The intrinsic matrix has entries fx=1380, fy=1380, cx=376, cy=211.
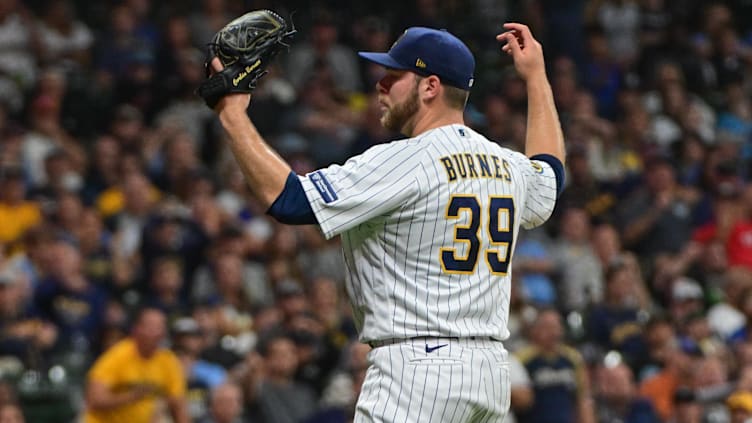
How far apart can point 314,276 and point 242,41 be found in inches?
280

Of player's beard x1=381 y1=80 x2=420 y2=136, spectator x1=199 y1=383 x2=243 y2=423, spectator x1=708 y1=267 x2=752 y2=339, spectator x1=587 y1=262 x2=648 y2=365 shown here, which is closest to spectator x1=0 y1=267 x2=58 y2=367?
spectator x1=199 y1=383 x2=243 y2=423

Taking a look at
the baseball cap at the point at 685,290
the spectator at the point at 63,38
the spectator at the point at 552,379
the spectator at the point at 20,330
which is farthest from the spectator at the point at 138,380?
the baseball cap at the point at 685,290

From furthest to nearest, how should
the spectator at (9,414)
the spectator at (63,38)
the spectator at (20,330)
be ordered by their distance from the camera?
the spectator at (63,38) < the spectator at (20,330) < the spectator at (9,414)

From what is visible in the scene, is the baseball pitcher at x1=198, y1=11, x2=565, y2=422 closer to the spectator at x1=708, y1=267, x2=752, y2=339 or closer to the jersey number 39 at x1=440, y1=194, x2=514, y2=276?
the jersey number 39 at x1=440, y1=194, x2=514, y2=276

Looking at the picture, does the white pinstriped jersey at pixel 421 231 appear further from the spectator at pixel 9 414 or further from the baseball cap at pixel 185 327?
the baseball cap at pixel 185 327

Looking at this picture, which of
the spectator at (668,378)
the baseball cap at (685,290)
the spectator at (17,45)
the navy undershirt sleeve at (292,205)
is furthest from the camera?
the spectator at (17,45)

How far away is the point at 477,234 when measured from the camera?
14.7 ft

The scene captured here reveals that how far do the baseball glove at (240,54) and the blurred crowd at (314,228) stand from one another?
16.1ft

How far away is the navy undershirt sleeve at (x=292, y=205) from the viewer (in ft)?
14.1

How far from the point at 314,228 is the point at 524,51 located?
6804mm

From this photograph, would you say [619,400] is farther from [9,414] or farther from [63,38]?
[63,38]

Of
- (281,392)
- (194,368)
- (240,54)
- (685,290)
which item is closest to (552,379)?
(281,392)

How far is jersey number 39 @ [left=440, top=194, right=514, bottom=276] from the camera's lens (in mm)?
4453

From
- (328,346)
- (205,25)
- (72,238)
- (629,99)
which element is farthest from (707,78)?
(72,238)
